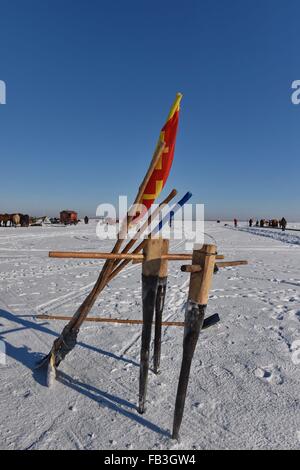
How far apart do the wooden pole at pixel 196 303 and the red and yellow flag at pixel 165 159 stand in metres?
0.52

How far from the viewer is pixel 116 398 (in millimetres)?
2494

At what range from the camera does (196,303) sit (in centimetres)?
190

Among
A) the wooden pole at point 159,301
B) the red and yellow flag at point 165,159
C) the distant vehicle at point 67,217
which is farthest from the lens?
the distant vehicle at point 67,217

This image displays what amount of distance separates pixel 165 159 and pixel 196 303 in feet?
3.20

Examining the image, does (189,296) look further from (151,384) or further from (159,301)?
(151,384)

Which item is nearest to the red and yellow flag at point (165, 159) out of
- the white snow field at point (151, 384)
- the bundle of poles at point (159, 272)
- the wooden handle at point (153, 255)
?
the bundle of poles at point (159, 272)

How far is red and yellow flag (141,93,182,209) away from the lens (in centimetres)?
199

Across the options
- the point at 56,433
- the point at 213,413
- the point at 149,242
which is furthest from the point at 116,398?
the point at 149,242

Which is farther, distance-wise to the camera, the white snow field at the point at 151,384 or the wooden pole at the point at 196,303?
the white snow field at the point at 151,384

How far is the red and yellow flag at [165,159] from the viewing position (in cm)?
199

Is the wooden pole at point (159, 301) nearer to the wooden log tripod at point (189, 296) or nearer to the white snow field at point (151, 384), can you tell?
the white snow field at point (151, 384)

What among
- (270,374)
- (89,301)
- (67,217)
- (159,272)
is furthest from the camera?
(67,217)

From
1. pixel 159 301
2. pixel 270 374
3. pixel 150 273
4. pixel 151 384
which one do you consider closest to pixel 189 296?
pixel 150 273

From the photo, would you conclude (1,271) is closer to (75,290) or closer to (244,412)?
(75,290)
